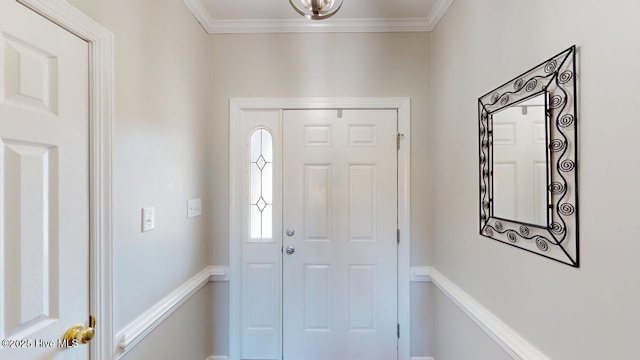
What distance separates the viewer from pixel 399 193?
7.21 ft

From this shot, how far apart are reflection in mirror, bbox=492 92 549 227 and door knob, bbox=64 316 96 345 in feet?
5.67

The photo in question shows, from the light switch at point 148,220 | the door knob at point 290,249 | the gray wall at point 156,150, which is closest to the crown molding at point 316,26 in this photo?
the gray wall at point 156,150

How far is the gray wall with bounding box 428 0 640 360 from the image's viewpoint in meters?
0.76

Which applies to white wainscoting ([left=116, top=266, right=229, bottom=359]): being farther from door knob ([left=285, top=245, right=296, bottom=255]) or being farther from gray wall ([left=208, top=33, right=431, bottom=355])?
door knob ([left=285, top=245, right=296, bottom=255])

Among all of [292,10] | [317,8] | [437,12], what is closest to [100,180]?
[317,8]

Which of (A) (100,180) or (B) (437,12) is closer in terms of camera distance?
(A) (100,180)

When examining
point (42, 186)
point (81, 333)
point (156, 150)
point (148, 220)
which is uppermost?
point (156, 150)

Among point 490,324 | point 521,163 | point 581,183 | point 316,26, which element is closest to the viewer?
point 581,183

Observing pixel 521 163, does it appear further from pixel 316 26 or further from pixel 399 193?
pixel 316 26

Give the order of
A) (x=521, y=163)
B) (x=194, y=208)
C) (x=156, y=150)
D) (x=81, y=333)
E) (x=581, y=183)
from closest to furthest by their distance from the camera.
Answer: (x=581, y=183) < (x=81, y=333) < (x=521, y=163) < (x=156, y=150) < (x=194, y=208)

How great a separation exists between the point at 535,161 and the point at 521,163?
79 millimetres

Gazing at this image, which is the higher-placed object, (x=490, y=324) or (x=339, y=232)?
(x=339, y=232)

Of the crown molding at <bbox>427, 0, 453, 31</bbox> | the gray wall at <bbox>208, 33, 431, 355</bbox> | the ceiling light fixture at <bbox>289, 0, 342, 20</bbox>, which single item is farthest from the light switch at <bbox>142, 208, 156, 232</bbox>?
the crown molding at <bbox>427, 0, 453, 31</bbox>

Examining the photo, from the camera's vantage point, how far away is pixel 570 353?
0.93 meters
